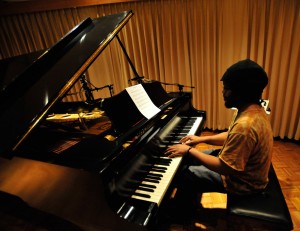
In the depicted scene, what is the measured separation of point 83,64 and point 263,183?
59.2 inches

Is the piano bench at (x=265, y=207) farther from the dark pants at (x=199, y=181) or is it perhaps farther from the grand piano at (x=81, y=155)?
the grand piano at (x=81, y=155)

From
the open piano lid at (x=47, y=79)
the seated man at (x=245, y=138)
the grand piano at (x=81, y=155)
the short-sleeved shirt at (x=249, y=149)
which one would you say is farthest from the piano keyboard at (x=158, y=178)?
the open piano lid at (x=47, y=79)

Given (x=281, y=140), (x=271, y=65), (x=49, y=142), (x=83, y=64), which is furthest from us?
(x=281, y=140)

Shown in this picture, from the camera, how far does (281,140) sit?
317cm

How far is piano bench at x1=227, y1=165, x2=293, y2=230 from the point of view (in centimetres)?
107

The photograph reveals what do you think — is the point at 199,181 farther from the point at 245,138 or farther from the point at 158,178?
the point at 245,138

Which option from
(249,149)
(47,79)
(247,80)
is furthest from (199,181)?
(47,79)

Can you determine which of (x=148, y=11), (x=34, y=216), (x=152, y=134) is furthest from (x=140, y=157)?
(x=148, y=11)

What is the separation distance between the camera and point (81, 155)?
1120 millimetres

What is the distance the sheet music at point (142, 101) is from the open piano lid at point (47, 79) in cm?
42

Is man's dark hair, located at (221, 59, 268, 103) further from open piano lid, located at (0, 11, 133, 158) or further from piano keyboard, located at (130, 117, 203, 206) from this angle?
open piano lid, located at (0, 11, 133, 158)

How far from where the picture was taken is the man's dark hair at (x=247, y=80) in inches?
43.0

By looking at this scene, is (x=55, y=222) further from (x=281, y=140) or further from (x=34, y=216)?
(x=281, y=140)

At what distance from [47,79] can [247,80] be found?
1.39m
